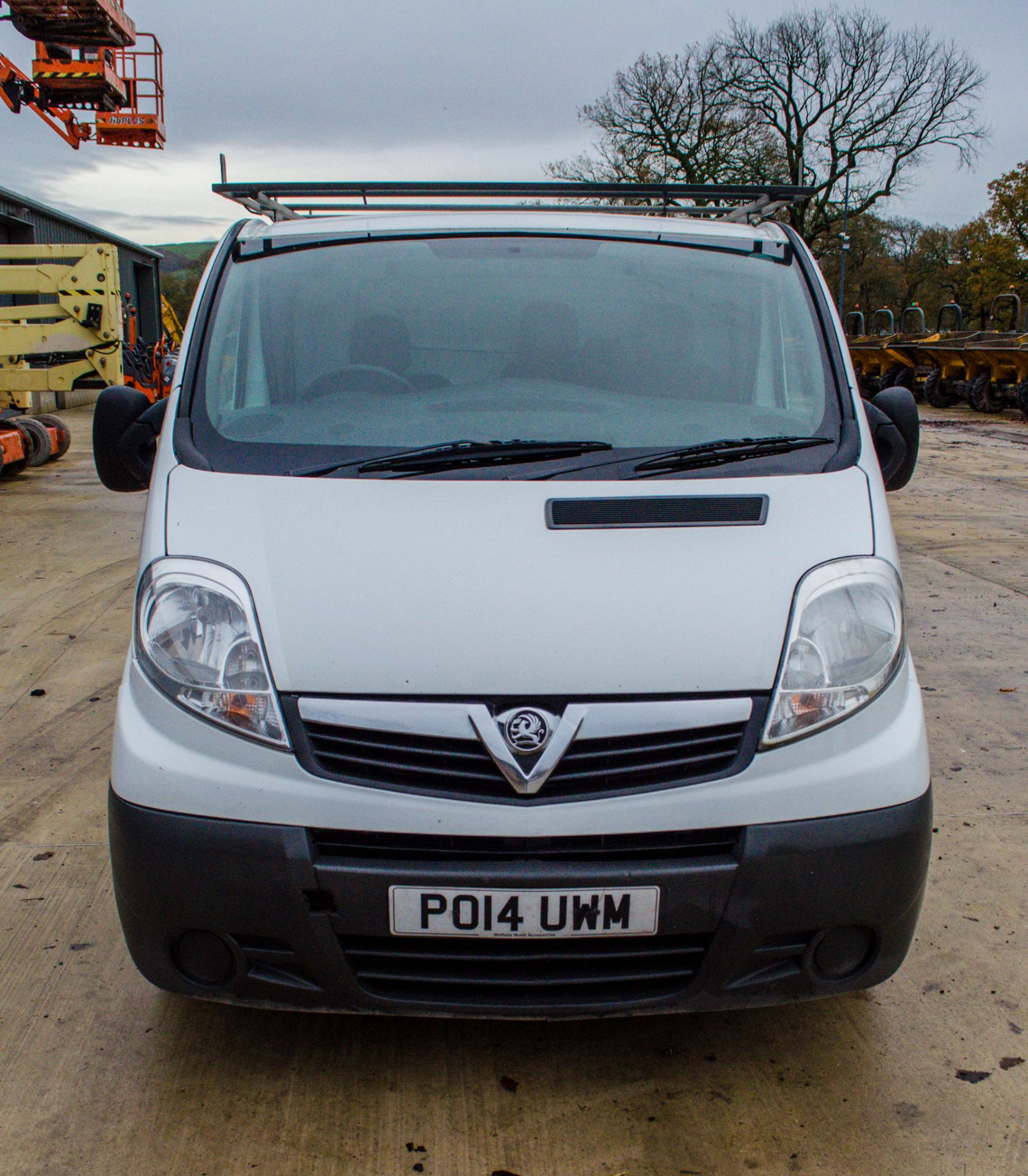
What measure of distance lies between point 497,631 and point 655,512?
456 millimetres

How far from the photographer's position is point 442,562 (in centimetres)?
211

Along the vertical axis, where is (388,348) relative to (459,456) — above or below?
above

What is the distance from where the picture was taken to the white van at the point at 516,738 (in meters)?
1.93

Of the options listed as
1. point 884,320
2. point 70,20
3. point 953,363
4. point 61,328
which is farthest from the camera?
point 884,320

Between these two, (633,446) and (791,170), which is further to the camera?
(791,170)

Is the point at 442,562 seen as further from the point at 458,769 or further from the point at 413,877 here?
the point at 413,877

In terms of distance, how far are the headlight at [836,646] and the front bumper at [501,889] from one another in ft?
0.65

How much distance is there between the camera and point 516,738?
194 cm

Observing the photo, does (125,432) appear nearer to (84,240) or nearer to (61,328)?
(61,328)

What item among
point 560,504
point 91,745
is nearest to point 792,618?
point 560,504

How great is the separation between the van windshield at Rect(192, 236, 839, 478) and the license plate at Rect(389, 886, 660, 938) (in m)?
1.01

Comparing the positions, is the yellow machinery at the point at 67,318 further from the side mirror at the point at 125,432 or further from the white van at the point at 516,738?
the white van at the point at 516,738

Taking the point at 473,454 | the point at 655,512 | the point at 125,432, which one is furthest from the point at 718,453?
the point at 125,432

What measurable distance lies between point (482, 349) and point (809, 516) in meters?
1.02
